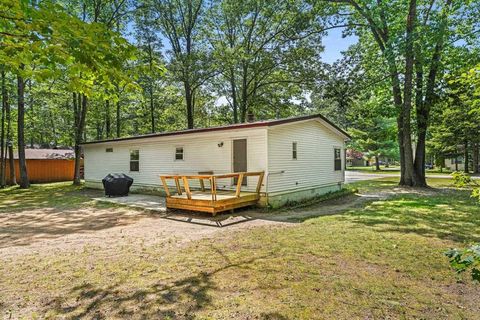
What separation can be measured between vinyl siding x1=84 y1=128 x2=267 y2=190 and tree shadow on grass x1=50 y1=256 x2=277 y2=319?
6451mm

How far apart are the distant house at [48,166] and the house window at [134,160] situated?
1186 centimetres

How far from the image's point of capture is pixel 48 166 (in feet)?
75.7

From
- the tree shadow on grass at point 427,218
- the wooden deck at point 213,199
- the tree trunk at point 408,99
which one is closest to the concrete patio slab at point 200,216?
the wooden deck at point 213,199

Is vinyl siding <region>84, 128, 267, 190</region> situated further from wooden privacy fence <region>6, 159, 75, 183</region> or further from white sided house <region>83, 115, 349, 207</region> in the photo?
wooden privacy fence <region>6, 159, 75, 183</region>

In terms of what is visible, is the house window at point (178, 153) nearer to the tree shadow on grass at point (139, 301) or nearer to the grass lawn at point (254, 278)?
the grass lawn at point (254, 278)

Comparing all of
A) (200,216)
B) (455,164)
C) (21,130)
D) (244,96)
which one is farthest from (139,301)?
(455,164)

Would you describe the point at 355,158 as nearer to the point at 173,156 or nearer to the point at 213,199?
the point at 173,156

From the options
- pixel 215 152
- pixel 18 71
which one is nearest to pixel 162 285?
pixel 18 71

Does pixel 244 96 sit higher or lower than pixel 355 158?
higher

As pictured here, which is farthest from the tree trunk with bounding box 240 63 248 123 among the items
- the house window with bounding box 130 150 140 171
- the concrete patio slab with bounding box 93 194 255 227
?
the concrete patio slab with bounding box 93 194 255 227

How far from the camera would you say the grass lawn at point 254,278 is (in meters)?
3.06

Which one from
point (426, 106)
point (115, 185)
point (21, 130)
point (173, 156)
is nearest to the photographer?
point (173, 156)

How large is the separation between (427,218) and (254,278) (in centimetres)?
619

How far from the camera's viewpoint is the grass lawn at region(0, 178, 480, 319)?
10.0 ft
